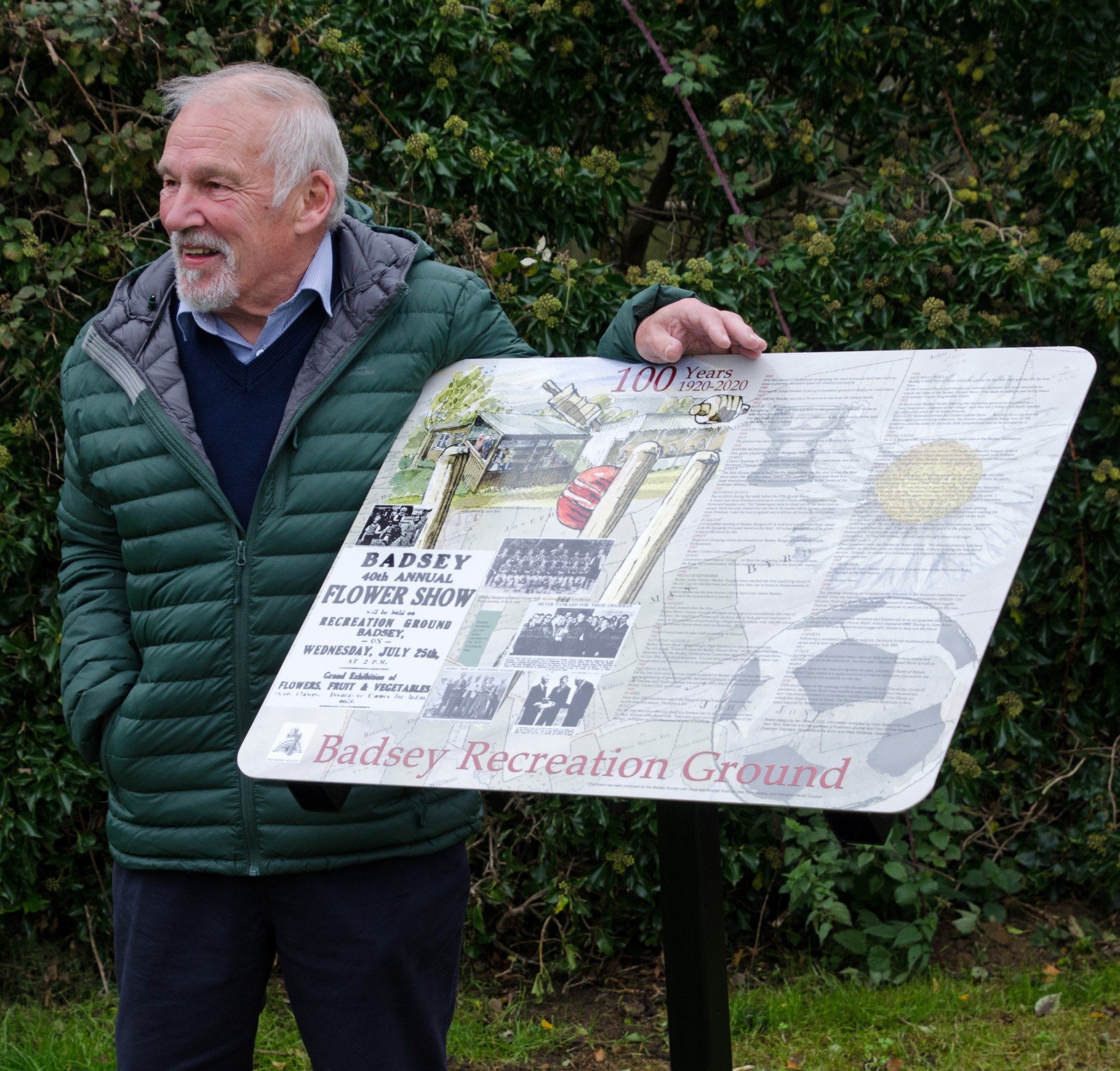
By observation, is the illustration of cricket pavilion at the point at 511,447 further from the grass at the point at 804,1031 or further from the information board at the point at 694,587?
the grass at the point at 804,1031

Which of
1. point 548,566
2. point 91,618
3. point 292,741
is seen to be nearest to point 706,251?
point 91,618

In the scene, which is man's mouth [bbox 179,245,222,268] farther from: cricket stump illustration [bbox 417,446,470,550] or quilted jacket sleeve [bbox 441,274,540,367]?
cricket stump illustration [bbox 417,446,470,550]

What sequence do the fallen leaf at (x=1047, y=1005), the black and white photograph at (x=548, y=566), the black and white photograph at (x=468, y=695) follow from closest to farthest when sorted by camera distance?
the black and white photograph at (x=468, y=695) < the black and white photograph at (x=548, y=566) < the fallen leaf at (x=1047, y=1005)

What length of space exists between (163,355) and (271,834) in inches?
32.2

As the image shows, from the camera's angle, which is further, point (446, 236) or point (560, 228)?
point (560, 228)

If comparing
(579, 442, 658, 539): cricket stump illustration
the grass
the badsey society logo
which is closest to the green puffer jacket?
(579, 442, 658, 539): cricket stump illustration

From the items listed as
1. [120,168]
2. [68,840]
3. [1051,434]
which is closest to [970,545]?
[1051,434]

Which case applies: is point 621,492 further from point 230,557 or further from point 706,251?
point 706,251

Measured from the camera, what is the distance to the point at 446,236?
370 centimetres

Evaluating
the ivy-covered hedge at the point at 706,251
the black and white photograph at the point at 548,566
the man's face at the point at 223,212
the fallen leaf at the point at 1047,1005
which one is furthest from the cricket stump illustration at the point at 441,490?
the fallen leaf at the point at 1047,1005

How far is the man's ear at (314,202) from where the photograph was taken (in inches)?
85.7

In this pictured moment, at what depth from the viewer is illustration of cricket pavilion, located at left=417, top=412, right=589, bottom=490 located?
1.87m

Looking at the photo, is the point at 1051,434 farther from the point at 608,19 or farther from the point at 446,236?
the point at 608,19

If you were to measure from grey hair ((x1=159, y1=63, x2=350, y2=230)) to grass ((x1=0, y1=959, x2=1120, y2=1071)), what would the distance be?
2.31 m
